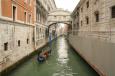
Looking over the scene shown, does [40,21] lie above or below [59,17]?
below

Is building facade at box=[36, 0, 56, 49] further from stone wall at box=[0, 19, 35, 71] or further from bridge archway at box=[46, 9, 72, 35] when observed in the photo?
stone wall at box=[0, 19, 35, 71]

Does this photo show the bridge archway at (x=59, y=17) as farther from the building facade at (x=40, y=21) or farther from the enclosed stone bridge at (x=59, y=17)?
the building facade at (x=40, y=21)

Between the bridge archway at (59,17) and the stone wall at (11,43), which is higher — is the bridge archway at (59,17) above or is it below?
above

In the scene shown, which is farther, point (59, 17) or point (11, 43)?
point (59, 17)

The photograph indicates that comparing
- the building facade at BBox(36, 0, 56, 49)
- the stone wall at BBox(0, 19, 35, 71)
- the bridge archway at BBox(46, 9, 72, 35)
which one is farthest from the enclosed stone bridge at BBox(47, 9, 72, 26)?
→ the stone wall at BBox(0, 19, 35, 71)

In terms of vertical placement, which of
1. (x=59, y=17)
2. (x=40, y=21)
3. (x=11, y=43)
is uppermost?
Result: (x=59, y=17)

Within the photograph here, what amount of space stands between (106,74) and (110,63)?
3.55 ft

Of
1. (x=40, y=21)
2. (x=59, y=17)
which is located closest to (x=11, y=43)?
(x=40, y=21)

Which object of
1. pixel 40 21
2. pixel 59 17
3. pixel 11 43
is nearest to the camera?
pixel 11 43

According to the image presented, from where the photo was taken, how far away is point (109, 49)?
973 centimetres

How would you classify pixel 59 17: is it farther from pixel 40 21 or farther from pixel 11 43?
pixel 11 43

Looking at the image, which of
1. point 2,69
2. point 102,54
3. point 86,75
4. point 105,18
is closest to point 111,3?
point 105,18

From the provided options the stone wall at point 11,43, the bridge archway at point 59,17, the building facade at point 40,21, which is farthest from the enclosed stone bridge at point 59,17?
the stone wall at point 11,43

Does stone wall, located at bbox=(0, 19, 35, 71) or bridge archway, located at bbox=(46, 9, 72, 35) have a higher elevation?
bridge archway, located at bbox=(46, 9, 72, 35)
